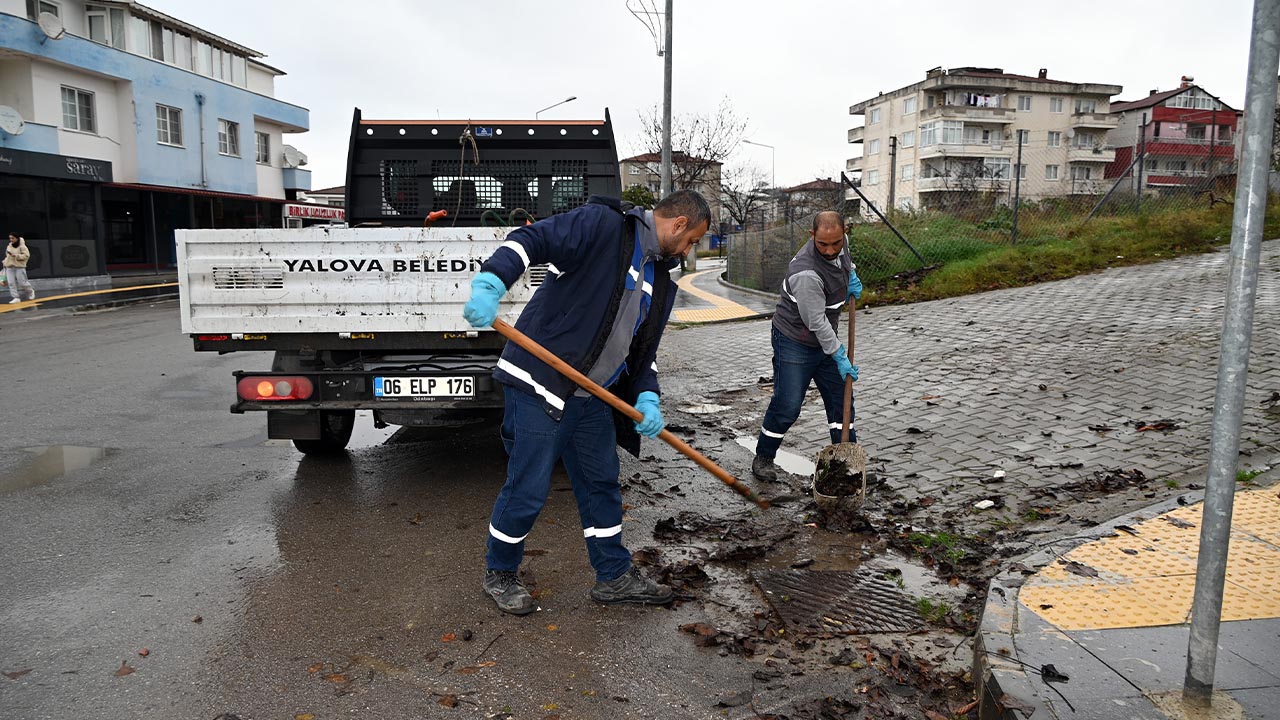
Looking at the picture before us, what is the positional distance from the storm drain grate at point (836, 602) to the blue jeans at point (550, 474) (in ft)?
2.35

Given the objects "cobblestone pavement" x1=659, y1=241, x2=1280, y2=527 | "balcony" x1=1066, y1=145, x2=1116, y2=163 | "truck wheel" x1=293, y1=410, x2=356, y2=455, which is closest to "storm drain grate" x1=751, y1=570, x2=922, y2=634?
"cobblestone pavement" x1=659, y1=241, x2=1280, y2=527

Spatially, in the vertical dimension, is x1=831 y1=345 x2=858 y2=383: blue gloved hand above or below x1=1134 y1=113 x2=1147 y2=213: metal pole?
below

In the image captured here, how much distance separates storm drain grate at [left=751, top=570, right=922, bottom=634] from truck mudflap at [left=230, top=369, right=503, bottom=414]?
6.76 ft

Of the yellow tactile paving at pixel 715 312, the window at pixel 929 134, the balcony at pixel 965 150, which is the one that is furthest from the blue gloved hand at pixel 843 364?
the window at pixel 929 134

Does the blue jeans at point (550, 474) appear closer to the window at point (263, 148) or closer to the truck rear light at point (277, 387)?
the truck rear light at point (277, 387)

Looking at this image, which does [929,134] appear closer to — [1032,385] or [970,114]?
[970,114]

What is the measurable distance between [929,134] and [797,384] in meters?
63.8

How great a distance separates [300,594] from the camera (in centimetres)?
399

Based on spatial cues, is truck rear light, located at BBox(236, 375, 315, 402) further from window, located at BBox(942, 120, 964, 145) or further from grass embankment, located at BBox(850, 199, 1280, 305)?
window, located at BBox(942, 120, 964, 145)

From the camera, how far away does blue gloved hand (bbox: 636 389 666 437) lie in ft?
12.6

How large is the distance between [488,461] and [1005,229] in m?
12.7

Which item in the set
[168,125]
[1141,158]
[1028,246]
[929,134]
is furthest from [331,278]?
[929,134]

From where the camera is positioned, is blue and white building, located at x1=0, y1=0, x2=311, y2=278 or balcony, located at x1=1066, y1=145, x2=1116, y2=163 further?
balcony, located at x1=1066, y1=145, x2=1116, y2=163

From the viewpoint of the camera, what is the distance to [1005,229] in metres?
15.9
